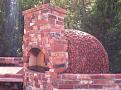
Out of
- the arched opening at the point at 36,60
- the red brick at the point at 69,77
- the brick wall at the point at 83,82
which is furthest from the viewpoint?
the arched opening at the point at 36,60

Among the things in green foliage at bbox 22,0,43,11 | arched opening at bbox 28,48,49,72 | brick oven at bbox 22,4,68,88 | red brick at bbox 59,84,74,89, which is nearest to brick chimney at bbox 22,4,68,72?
brick oven at bbox 22,4,68,88

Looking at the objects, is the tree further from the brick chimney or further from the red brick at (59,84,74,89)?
the red brick at (59,84,74,89)

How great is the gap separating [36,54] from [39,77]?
2.31ft

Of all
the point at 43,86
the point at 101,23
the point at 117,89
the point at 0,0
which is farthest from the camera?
the point at 0,0

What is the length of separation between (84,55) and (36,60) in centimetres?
106

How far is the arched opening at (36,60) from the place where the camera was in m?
5.54

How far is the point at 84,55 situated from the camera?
551 centimetres

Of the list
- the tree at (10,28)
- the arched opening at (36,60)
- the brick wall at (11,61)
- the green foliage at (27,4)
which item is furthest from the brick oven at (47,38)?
the green foliage at (27,4)

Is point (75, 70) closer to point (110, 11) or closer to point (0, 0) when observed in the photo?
point (110, 11)

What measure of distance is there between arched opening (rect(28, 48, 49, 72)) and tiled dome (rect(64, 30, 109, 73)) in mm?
620

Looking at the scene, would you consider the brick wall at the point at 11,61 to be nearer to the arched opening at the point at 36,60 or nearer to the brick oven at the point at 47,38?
the arched opening at the point at 36,60

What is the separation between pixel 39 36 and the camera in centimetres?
521

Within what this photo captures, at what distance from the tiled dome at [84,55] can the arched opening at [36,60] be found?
620 millimetres

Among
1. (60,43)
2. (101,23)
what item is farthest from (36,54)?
(101,23)
